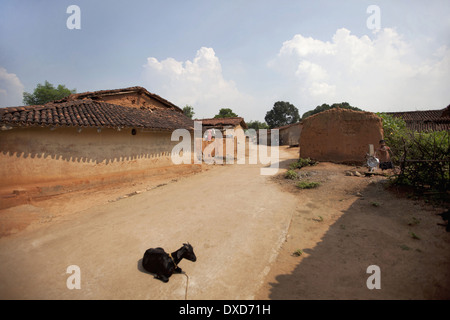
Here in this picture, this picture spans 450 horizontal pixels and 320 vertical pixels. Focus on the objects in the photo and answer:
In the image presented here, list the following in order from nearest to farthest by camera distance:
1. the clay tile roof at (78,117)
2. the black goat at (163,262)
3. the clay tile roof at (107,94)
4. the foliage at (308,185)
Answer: the black goat at (163,262) < the clay tile roof at (78,117) < the foliage at (308,185) < the clay tile roof at (107,94)

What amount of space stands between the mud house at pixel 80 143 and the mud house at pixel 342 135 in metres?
8.19

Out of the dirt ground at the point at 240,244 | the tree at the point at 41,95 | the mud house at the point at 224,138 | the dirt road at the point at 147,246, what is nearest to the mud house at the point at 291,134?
the mud house at the point at 224,138

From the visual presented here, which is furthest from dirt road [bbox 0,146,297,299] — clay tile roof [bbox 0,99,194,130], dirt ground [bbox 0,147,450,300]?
clay tile roof [bbox 0,99,194,130]

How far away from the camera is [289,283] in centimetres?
326

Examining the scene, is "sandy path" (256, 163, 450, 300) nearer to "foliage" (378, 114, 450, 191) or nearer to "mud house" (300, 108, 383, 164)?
"foliage" (378, 114, 450, 191)

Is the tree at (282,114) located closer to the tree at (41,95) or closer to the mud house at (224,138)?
the mud house at (224,138)

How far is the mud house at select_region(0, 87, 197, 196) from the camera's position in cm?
657

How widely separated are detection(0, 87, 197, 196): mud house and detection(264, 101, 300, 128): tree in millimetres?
52778

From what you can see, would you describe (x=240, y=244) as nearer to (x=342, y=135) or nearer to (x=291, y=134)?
(x=342, y=135)

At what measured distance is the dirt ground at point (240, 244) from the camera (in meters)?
3.17

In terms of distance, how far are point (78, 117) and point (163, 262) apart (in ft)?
24.8

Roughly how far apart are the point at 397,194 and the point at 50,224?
1064cm

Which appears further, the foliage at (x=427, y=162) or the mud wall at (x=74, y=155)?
the mud wall at (x=74, y=155)

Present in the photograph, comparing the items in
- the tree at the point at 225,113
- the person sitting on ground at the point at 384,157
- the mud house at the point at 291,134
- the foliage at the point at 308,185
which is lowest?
the foliage at the point at 308,185
